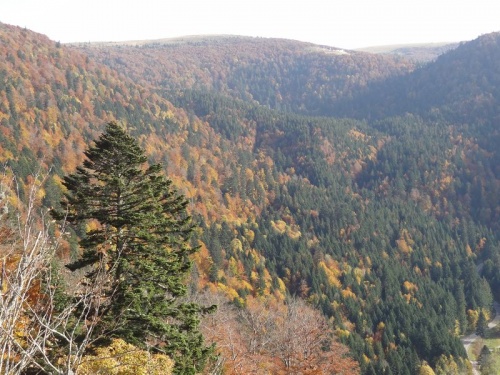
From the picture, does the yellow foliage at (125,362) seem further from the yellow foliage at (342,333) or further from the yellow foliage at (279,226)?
the yellow foliage at (279,226)

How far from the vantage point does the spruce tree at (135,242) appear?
1539cm

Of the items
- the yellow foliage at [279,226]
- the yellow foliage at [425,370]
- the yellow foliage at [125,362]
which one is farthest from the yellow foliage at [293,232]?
the yellow foliage at [125,362]

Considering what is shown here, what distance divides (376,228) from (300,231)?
3366cm

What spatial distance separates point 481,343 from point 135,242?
397 ft

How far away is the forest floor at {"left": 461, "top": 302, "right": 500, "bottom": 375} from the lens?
99.0 m

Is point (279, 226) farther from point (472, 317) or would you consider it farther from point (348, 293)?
point (472, 317)

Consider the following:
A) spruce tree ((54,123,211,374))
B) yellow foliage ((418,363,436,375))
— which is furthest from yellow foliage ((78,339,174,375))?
yellow foliage ((418,363,436,375))

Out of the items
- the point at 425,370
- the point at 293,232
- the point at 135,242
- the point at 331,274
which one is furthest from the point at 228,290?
the point at 135,242

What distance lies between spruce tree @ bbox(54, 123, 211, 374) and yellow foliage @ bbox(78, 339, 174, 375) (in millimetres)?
541

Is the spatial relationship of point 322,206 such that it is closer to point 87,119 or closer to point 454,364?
point 454,364

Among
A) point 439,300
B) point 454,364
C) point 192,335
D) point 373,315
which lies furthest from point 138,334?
point 439,300

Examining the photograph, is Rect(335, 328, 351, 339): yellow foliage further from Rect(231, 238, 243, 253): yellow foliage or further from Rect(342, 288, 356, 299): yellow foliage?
Rect(231, 238, 243, 253): yellow foliage

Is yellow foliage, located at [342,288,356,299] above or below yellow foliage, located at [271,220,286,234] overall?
below

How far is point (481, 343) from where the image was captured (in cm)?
10888
